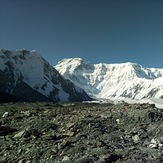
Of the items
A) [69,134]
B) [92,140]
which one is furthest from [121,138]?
[69,134]

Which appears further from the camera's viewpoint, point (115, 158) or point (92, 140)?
point (92, 140)

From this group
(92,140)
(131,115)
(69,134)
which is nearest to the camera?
(92,140)

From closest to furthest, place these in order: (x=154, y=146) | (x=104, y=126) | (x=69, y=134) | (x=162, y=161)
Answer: (x=162, y=161)
(x=154, y=146)
(x=69, y=134)
(x=104, y=126)

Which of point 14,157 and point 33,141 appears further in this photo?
point 33,141

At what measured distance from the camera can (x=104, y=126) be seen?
25328mm

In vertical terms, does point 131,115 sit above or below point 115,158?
above

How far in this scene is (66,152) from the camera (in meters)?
19.9

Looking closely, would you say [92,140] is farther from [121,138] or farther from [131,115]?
[131,115]

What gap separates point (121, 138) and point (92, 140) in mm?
1691

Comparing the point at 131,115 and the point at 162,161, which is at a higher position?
the point at 131,115

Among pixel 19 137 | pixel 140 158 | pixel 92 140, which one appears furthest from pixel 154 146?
pixel 19 137

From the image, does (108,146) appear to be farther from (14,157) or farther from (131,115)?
(131,115)

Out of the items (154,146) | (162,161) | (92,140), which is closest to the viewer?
(162,161)

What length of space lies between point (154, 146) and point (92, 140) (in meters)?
3.72
